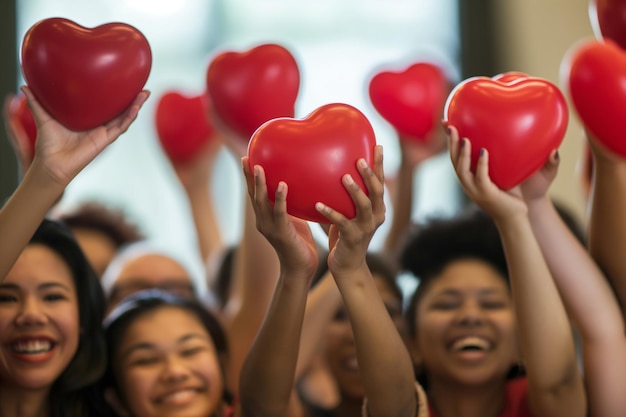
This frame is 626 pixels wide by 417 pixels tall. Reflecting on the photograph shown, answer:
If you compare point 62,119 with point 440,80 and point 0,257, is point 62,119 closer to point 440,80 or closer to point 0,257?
point 0,257

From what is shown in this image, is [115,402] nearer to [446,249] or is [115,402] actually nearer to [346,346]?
[346,346]

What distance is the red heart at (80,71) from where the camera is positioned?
0.96 m

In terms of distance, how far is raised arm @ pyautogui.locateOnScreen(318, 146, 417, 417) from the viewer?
0.86 metres

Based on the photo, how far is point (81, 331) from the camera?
1.13 metres

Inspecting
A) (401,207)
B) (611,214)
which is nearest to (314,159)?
(611,214)

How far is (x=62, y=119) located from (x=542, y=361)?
1.85ft

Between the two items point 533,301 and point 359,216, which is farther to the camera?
point 533,301

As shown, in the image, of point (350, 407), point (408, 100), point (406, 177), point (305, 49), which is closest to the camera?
point (350, 407)

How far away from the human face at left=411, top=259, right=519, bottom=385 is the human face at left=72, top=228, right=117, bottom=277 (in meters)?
0.66

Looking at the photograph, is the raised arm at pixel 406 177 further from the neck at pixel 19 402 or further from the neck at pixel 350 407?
the neck at pixel 19 402

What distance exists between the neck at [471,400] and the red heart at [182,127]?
2.50 ft

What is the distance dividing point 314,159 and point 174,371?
0.40 metres

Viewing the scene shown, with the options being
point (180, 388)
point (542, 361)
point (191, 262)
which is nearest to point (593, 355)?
point (542, 361)

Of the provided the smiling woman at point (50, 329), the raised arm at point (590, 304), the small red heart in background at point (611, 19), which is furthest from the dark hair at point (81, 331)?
the small red heart in background at point (611, 19)
